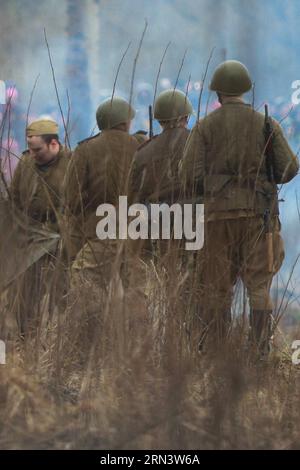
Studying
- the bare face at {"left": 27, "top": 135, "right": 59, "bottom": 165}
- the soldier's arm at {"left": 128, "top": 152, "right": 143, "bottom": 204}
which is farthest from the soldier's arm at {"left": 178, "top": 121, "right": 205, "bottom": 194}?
the bare face at {"left": 27, "top": 135, "right": 59, "bottom": 165}

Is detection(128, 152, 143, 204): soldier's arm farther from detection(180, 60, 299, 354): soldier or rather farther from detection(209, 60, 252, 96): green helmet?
detection(209, 60, 252, 96): green helmet

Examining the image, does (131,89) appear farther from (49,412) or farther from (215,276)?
(49,412)

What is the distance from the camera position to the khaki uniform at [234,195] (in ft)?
7.60

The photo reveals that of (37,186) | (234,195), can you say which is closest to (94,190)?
(37,186)

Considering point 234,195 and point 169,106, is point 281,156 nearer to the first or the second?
point 234,195

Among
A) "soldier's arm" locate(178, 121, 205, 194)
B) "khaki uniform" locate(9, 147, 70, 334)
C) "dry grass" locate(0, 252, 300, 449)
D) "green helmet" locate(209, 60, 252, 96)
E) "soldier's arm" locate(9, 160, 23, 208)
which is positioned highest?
"green helmet" locate(209, 60, 252, 96)

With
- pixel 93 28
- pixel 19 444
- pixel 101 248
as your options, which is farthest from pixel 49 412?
pixel 93 28

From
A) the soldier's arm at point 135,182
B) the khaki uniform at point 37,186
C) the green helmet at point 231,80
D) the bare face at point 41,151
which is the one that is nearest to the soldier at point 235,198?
the green helmet at point 231,80

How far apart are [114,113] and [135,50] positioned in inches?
7.5

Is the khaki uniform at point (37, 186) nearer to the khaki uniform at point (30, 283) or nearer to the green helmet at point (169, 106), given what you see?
the khaki uniform at point (30, 283)

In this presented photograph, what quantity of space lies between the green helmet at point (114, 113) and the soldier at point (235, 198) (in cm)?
24

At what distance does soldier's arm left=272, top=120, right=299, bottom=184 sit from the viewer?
2822mm

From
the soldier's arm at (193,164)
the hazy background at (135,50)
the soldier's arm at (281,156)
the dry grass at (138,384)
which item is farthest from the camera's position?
the soldier's arm at (281,156)
